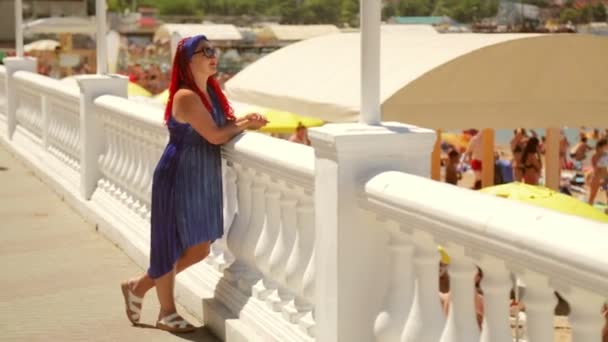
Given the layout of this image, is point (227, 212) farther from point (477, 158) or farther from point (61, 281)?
point (477, 158)

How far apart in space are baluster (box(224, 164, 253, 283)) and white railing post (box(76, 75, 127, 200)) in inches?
156

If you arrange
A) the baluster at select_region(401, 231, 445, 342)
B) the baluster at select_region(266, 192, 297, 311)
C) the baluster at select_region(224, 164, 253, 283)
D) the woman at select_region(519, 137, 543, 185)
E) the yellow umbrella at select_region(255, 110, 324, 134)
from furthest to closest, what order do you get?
the yellow umbrella at select_region(255, 110, 324, 134), the woman at select_region(519, 137, 543, 185), the baluster at select_region(224, 164, 253, 283), the baluster at select_region(266, 192, 297, 311), the baluster at select_region(401, 231, 445, 342)

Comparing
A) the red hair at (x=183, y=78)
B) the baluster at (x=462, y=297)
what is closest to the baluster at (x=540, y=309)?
the baluster at (x=462, y=297)

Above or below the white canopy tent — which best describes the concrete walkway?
below

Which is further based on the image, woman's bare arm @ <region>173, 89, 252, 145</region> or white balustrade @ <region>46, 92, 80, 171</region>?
white balustrade @ <region>46, 92, 80, 171</region>

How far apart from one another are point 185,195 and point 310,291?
115 centimetres

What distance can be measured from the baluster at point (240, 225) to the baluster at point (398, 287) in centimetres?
177

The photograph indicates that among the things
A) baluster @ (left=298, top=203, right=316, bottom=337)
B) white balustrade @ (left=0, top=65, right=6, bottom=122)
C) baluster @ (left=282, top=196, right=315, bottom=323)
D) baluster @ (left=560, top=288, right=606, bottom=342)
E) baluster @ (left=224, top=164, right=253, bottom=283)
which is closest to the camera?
baluster @ (left=560, top=288, right=606, bottom=342)

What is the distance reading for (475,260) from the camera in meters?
3.37

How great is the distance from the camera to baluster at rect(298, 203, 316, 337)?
189 inches

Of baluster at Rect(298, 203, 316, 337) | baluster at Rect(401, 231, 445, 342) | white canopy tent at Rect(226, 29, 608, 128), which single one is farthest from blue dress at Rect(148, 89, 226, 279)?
white canopy tent at Rect(226, 29, 608, 128)

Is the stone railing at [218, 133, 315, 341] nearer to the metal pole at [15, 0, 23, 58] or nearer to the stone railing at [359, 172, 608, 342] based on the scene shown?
the stone railing at [359, 172, 608, 342]

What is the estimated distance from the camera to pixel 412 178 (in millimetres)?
3896

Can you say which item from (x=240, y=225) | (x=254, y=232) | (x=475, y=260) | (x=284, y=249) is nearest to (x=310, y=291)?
(x=284, y=249)
